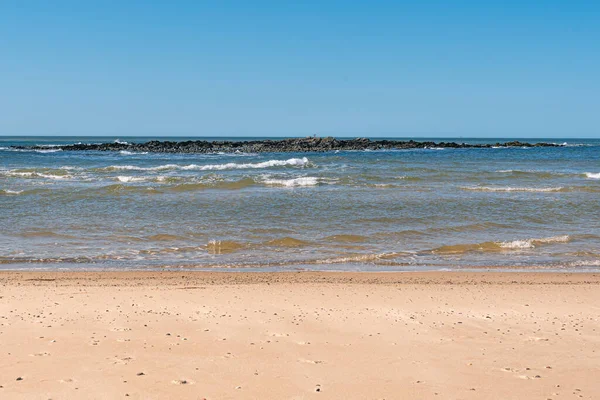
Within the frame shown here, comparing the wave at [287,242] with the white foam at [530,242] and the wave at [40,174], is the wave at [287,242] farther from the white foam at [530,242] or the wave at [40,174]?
the wave at [40,174]

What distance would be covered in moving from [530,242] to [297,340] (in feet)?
28.6

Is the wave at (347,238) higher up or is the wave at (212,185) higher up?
the wave at (212,185)

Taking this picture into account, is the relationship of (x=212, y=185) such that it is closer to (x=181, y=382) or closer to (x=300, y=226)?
(x=300, y=226)

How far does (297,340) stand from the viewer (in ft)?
19.0

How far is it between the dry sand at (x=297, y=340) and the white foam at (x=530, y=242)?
3533mm

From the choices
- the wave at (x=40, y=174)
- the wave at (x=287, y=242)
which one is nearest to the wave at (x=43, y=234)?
the wave at (x=287, y=242)

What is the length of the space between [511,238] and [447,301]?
6323 mm

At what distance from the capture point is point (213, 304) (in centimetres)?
723

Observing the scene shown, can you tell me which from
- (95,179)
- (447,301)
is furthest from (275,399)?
(95,179)

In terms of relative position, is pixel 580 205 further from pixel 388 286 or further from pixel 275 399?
pixel 275 399

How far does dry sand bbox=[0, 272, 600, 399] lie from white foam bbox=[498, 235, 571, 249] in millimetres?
3533

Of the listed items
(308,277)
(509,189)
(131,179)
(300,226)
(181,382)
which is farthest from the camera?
(131,179)

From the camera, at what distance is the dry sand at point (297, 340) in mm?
4605

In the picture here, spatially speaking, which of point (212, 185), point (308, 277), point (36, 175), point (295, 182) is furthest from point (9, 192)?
point (308, 277)
